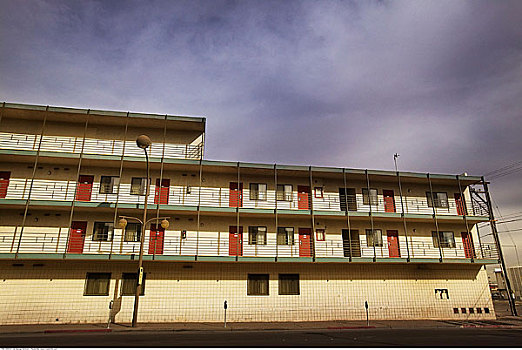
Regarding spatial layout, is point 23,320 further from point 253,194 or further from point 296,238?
point 296,238

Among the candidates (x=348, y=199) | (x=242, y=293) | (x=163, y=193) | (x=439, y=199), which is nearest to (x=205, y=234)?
(x=163, y=193)

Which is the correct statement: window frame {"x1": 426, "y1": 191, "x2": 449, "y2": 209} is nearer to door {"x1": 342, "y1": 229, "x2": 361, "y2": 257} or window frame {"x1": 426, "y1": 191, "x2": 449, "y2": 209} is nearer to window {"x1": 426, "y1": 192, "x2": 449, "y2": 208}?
window {"x1": 426, "y1": 192, "x2": 449, "y2": 208}

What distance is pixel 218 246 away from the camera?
23547 millimetres

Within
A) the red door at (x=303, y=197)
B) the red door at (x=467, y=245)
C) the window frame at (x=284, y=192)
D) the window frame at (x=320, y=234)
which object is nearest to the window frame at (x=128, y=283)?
the window frame at (x=284, y=192)

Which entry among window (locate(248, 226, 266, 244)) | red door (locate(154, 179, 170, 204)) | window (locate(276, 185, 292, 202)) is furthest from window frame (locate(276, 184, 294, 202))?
red door (locate(154, 179, 170, 204))

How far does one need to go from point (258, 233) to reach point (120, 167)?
10.6m

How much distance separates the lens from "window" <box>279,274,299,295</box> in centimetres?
2353

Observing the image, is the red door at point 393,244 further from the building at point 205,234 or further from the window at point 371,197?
the window at point 371,197

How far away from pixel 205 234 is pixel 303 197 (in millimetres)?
7742

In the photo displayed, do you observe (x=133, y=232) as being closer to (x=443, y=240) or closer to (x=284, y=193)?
(x=284, y=193)

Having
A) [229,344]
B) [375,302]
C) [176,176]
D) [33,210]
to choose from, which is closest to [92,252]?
[33,210]

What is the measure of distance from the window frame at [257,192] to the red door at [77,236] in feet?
37.1

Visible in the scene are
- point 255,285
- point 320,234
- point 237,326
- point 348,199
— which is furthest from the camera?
point 348,199

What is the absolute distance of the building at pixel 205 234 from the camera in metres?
21.5
